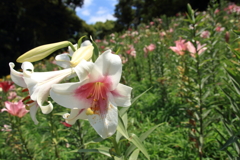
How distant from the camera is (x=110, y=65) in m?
0.64

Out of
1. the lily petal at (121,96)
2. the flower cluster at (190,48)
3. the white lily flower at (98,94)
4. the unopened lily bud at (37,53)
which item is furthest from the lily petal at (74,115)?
the flower cluster at (190,48)

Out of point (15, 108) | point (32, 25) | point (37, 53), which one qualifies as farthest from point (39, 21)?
point (37, 53)

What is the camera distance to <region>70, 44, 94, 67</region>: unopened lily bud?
27.2 inches

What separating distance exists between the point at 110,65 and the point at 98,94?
0.59 ft

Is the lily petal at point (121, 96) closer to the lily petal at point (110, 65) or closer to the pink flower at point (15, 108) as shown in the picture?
the lily petal at point (110, 65)

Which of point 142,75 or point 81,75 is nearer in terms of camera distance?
point 81,75

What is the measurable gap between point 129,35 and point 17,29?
1103cm

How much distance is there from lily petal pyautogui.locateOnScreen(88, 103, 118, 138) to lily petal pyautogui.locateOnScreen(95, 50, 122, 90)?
0.12m

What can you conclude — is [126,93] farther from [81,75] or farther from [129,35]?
[129,35]

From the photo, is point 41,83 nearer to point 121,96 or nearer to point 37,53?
point 37,53

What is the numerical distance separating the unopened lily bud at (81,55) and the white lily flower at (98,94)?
7cm

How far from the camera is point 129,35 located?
522 cm

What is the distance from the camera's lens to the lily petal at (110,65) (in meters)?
0.63

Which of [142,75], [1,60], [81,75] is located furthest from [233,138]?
[1,60]
